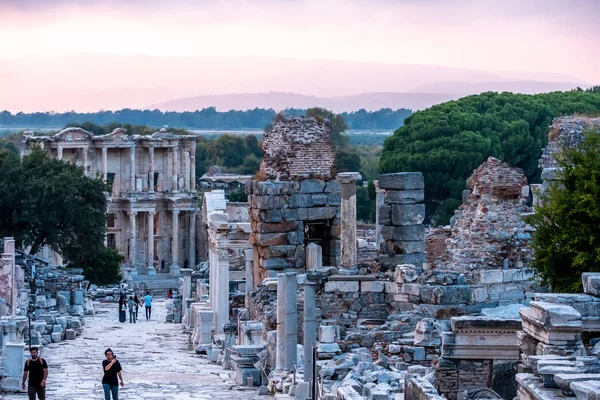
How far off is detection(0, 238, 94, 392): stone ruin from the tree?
8481mm

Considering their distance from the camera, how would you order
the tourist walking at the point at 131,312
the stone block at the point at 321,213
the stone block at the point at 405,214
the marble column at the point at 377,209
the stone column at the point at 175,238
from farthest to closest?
1. the stone column at the point at 175,238
2. the tourist walking at the point at 131,312
3. the marble column at the point at 377,209
4. the stone block at the point at 321,213
5. the stone block at the point at 405,214

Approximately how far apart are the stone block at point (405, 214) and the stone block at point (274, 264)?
8.47 feet

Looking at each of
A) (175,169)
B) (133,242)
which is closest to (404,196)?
(133,242)

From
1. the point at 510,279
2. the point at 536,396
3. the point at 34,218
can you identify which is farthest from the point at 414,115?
the point at 536,396

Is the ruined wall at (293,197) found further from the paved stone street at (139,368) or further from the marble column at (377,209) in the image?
the marble column at (377,209)

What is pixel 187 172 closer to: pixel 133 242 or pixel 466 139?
pixel 133 242

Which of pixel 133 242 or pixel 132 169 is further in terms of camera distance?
pixel 132 169

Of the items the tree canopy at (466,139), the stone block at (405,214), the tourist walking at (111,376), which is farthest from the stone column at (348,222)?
the tree canopy at (466,139)

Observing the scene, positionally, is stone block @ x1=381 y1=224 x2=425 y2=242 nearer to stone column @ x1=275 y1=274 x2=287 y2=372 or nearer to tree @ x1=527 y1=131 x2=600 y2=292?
stone column @ x1=275 y1=274 x2=287 y2=372

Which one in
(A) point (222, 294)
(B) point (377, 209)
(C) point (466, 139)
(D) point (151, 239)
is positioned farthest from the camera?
(D) point (151, 239)

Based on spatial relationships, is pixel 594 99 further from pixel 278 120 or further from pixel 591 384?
pixel 591 384

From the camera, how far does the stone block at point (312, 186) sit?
27.8 m

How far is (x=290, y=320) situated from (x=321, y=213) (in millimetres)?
6098

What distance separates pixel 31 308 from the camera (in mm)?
37844
